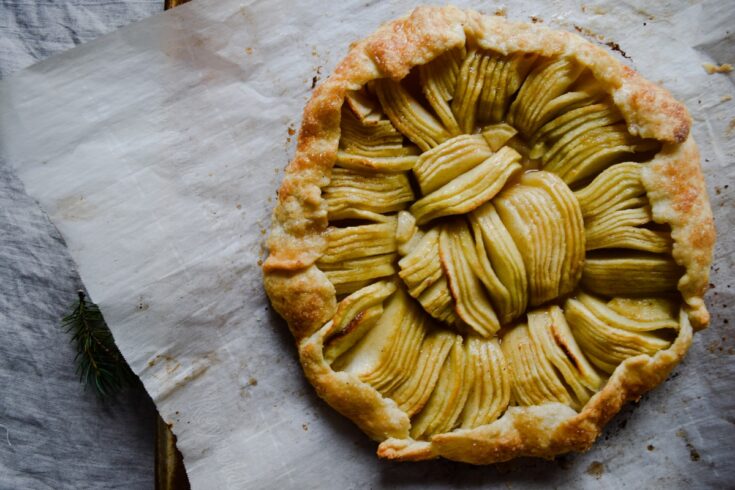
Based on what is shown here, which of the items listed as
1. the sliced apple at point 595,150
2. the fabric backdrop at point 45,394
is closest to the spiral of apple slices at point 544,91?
the sliced apple at point 595,150

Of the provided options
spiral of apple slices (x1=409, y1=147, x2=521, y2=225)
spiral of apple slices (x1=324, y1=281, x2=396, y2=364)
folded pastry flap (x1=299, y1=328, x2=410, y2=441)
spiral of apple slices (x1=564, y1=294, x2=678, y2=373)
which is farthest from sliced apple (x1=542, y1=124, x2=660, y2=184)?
folded pastry flap (x1=299, y1=328, x2=410, y2=441)

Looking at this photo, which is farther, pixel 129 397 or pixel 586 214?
pixel 129 397

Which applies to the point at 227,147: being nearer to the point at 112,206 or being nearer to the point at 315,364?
the point at 112,206

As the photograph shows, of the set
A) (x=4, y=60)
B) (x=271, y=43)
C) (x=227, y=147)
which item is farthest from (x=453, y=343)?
(x=4, y=60)

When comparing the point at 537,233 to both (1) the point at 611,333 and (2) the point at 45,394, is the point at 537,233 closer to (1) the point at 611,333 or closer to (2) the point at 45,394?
(1) the point at 611,333

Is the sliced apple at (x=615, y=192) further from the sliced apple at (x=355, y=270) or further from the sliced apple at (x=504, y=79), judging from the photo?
the sliced apple at (x=355, y=270)
